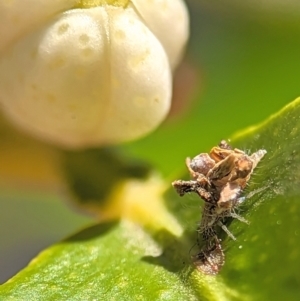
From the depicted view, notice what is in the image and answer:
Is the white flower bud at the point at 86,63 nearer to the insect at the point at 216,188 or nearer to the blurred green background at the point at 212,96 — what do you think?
the insect at the point at 216,188

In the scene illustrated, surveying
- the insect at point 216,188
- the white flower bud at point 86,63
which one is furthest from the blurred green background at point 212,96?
the insect at point 216,188

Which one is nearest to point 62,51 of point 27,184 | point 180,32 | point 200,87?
point 180,32

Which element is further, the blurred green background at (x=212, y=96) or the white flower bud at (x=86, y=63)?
the blurred green background at (x=212, y=96)

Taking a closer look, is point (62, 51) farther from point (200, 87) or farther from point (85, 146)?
point (200, 87)

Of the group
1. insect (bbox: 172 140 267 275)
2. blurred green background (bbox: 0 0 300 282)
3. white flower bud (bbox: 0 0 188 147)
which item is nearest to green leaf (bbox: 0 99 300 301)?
insect (bbox: 172 140 267 275)

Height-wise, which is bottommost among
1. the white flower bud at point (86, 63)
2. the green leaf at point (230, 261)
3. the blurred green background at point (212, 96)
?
the green leaf at point (230, 261)

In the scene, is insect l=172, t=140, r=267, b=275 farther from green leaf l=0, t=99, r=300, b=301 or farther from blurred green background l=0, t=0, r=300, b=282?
blurred green background l=0, t=0, r=300, b=282
